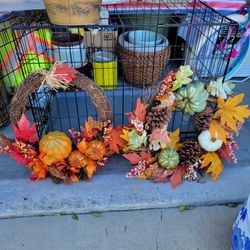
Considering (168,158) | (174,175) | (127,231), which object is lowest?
(127,231)

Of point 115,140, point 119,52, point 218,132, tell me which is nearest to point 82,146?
point 115,140

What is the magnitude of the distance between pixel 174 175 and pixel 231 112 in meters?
0.47

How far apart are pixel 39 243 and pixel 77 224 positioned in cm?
20

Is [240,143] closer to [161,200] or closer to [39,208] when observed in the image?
[161,200]

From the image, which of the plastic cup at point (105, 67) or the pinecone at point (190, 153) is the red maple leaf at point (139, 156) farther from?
the plastic cup at point (105, 67)

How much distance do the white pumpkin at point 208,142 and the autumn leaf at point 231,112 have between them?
101 millimetres

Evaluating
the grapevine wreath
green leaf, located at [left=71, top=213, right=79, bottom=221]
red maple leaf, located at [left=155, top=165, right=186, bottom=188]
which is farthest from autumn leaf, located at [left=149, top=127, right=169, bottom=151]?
green leaf, located at [left=71, top=213, right=79, bottom=221]

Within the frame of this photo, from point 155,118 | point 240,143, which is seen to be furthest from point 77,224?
point 240,143

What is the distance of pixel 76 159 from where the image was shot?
1.40 meters

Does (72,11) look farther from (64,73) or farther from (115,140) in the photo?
(115,140)

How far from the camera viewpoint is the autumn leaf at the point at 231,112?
133 cm

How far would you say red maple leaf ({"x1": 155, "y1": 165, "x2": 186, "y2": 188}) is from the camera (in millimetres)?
1475

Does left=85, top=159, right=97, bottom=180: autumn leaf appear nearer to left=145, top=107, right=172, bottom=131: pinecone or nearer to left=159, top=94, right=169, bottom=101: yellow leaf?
left=145, top=107, right=172, bottom=131: pinecone

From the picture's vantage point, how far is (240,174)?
1.58m
